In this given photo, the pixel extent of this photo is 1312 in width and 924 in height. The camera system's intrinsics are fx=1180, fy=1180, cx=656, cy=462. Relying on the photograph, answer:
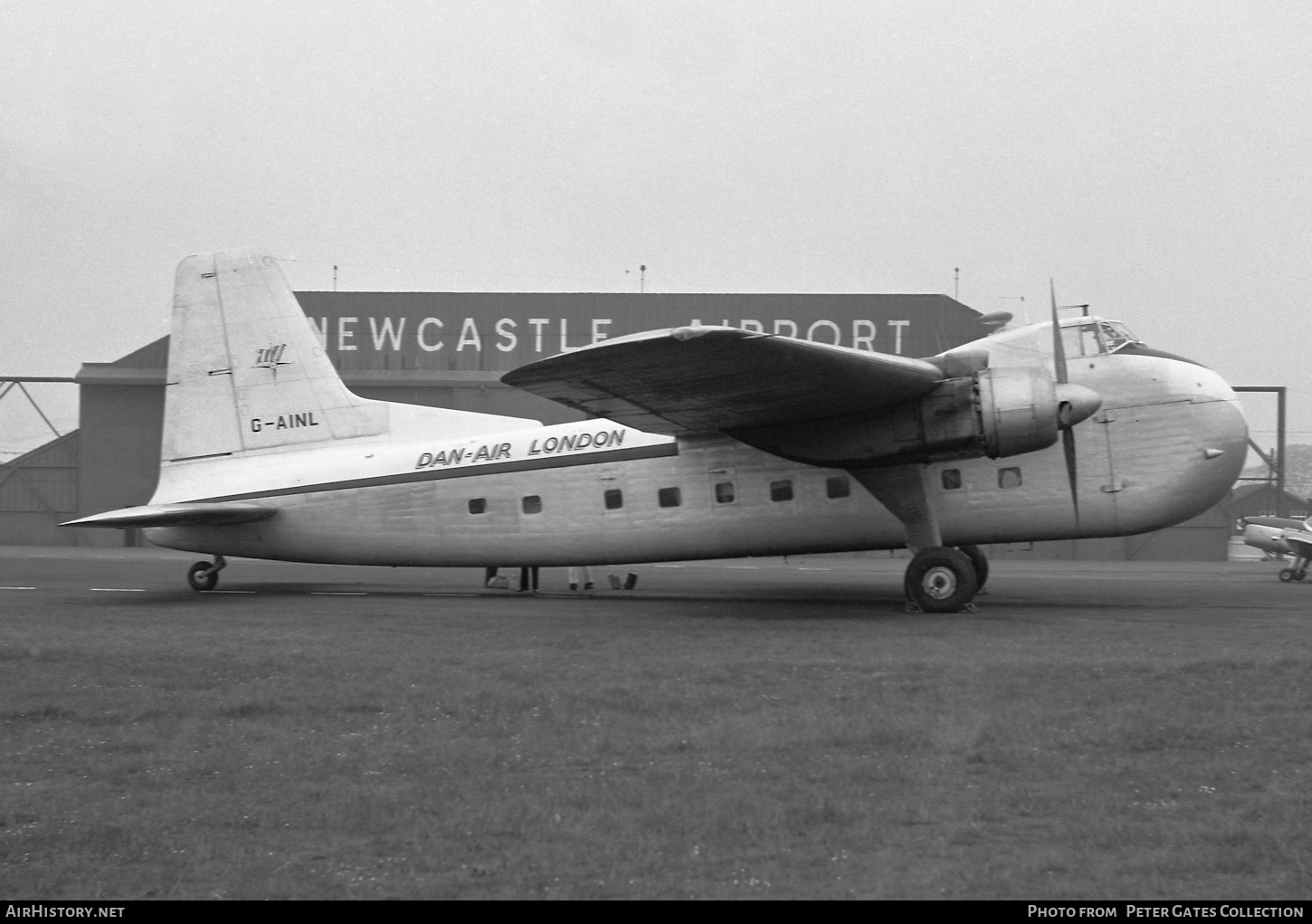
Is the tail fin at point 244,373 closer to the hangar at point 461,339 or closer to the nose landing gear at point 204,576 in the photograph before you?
the nose landing gear at point 204,576

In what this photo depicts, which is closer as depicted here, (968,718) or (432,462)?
(968,718)

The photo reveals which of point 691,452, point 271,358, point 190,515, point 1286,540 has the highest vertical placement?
point 271,358

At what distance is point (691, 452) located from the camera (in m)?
18.3

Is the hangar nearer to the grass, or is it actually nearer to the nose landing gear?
the nose landing gear

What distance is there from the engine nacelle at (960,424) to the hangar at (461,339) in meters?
30.1

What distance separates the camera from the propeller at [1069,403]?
1580 cm

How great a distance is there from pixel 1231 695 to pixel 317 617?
11380 mm

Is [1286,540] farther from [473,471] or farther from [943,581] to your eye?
[473,471]

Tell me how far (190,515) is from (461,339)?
1198 inches

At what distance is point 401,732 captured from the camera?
26.9 feet

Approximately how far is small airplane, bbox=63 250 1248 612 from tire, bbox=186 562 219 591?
4 cm

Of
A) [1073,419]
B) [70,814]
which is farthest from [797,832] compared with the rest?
[1073,419]

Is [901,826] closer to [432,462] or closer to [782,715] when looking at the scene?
[782,715]

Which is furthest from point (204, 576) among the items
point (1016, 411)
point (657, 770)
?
point (657, 770)
